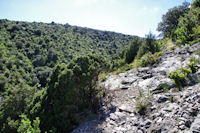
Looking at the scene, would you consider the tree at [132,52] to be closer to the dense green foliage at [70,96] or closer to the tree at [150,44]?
the tree at [150,44]

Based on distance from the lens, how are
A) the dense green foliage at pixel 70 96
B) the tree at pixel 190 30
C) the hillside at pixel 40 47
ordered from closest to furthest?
the dense green foliage at pixel 70 96
the tree at pixel 190 30
the hillside at pixel 40 47

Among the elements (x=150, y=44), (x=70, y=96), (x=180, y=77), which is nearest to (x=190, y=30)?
(x=150, y=44)

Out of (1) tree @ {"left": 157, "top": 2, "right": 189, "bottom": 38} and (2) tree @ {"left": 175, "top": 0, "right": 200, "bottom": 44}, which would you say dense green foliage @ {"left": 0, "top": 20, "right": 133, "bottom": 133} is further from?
(1) tree @ {"left": 157, "top": 2, "right": 189, "bottom": 38}

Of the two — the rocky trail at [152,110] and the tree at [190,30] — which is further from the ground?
the tree at [190,30]

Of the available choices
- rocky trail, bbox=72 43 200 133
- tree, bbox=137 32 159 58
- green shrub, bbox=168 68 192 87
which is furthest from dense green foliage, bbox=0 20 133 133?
tree, bbox=137 32 159 58

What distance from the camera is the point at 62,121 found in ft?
17.7

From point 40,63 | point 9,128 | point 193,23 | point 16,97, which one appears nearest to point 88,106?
point 9,128

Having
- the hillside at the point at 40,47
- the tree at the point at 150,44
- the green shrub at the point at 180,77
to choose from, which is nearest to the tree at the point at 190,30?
the tree at the point at 150,44

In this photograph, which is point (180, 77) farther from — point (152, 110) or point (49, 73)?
point (49, 73)

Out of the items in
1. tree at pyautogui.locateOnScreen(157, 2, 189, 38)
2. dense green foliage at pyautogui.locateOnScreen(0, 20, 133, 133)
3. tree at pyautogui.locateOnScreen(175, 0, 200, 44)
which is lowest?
dense green foliage at pyautogui.locateOnScreen(0, 20, 133, 133)

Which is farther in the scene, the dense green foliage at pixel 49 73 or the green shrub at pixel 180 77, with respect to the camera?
the dense green foliage at pixel 49 73

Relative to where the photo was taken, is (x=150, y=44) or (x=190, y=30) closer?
(x=190, y=30)

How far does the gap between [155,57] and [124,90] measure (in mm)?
3832

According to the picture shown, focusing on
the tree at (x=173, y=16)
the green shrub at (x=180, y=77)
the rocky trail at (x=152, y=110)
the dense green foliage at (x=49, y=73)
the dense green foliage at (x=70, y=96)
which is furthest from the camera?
the tree at (x=173, y=16)
